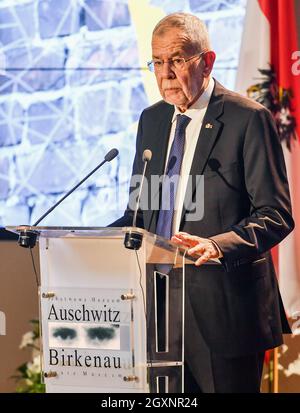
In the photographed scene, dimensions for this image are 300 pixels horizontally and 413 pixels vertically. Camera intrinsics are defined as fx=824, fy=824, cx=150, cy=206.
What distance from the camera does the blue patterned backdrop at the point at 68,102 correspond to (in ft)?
14.2

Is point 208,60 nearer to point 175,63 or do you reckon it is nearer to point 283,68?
point 175,63

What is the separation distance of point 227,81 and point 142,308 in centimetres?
212

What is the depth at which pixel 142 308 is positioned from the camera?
240 cm

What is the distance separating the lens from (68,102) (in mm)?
4430

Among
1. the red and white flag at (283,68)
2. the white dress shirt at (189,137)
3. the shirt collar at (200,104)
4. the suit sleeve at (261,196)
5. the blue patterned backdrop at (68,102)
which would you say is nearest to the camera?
the suit sleeve at (261,196)

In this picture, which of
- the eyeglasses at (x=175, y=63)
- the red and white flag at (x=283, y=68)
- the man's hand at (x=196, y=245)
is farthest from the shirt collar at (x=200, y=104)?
the red and white flag at (x=283, y=68)

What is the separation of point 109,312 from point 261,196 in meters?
0.70

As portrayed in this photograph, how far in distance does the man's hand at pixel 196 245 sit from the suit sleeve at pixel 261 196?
129mm

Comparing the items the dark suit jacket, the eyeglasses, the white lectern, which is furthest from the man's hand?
the eyeglasses

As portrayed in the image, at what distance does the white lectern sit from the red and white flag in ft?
5.44

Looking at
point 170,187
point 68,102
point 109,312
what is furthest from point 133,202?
point 68,102

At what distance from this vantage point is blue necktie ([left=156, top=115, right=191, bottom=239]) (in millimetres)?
2894

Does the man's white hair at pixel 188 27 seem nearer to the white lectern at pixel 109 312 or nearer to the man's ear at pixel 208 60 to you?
the man's ear at pixel 208 60

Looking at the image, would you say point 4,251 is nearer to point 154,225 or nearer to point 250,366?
point 154,225
